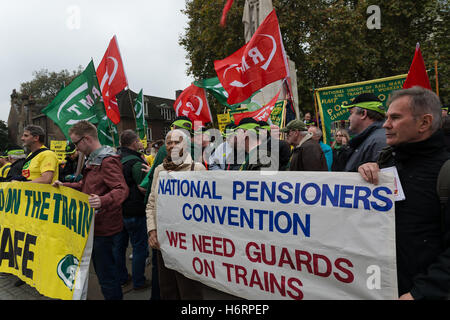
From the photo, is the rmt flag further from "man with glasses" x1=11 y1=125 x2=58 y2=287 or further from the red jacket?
"man with glasses" x1=11 y1=125 x2=58 y2=287

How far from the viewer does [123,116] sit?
34.7 m

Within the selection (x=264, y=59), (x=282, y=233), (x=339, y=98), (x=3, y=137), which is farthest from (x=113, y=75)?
(x=3, y=137)

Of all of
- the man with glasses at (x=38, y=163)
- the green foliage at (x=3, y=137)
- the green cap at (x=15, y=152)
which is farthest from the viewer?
the green foliage at (x=3, y=137)

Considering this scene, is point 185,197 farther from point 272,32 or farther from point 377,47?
point 377,47

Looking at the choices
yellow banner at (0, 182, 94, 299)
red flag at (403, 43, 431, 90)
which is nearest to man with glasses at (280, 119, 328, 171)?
red flag at (403, 43, 431, 90)

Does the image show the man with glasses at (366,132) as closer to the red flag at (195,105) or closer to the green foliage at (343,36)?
the red flag at (195,105)

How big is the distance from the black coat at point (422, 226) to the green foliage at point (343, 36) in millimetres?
12462

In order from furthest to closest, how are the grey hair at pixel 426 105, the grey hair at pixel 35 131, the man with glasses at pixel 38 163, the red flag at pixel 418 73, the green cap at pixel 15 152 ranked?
the green cap at pixel 15 152, the grey hair at pixel 35 131, the man with glasses at pixel 38 163, the red flag at pixel 418 73, the grey hair at pixel 426 105

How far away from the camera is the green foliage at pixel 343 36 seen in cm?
1327

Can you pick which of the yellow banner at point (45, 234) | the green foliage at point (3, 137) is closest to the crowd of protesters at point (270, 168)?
the yellow banner at point (45, 234)

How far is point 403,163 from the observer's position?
5.15 ft

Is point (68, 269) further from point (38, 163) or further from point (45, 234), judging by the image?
point (38, 163)

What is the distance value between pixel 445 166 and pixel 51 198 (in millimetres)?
3433

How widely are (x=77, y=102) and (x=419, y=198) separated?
497 centimetres
